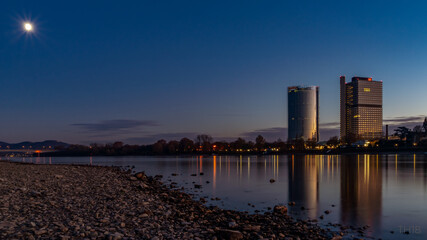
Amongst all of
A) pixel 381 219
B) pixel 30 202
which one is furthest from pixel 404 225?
pixel 30 202

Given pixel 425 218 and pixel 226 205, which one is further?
pixel 226 205

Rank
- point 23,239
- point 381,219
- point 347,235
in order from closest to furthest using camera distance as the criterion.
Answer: point 23,239 < point 347,235 < point 381,219

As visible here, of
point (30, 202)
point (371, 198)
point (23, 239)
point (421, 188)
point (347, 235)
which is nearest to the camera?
point (23, 239)

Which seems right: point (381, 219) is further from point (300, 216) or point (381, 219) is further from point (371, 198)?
point (371, 198)

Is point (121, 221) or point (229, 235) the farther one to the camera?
point (121, 221)

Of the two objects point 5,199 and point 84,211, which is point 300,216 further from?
point 5,199

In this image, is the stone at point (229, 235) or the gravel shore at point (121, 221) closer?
the gravel shore at point (121, 221)

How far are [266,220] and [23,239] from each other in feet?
36.6

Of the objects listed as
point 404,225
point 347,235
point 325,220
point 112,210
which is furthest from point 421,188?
point 112,210

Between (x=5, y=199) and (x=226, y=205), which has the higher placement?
(x=5, y=199)

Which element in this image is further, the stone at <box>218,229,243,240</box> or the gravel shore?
the stone at <box>218,229,243,240</box>

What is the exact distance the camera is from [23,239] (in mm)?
10352

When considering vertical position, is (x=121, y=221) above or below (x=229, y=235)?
above

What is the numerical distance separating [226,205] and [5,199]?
45.6ft
